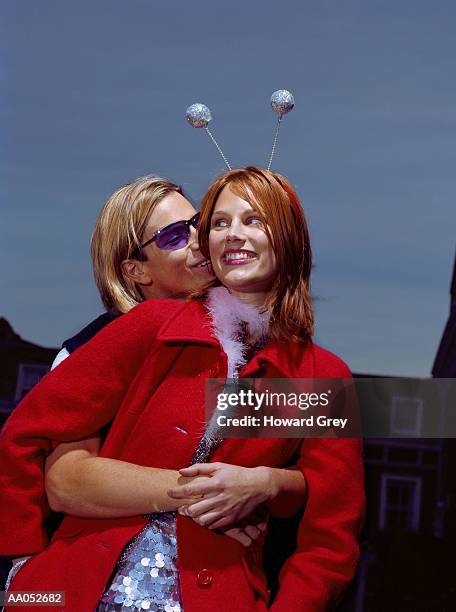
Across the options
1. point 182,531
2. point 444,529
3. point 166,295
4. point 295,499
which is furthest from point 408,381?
point 182,531

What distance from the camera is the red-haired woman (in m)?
1.70

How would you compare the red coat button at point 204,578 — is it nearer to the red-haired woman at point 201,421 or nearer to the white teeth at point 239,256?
the red-haired woman at point 201,421

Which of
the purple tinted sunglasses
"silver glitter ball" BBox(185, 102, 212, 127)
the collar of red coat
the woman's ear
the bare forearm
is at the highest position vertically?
"silver glitter ball" BBox(185, 102, 212, 127)

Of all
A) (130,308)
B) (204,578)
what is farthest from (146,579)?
(130,308)

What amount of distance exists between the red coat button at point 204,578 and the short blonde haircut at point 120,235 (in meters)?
0.81

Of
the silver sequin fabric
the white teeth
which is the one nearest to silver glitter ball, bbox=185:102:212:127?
the white teeth

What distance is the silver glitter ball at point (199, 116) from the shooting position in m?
2.26

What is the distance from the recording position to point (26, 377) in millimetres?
2889

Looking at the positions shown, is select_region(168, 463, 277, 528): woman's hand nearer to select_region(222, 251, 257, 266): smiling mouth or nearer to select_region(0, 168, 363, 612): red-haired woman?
select_region(0, 168, 363, 612): red-haired woman

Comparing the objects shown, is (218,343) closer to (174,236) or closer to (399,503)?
(174,236)

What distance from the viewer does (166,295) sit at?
7.79 ft

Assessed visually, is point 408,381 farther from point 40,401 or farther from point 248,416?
point 40,401

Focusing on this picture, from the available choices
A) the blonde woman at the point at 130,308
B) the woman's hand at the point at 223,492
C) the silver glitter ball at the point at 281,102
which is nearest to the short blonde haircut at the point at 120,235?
the blonde woman at the point at 130,308

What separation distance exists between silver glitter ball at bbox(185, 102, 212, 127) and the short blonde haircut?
197 millimetres
